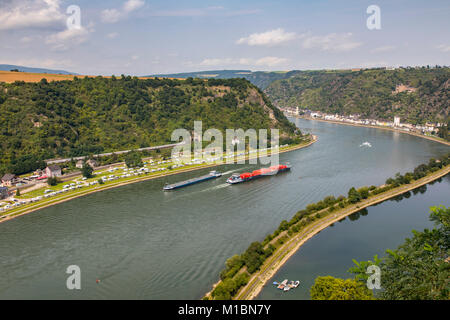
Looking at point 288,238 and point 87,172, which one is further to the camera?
point 87,172

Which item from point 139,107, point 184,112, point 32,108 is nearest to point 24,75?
point 32,108

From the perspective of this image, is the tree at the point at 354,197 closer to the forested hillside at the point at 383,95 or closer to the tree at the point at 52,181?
the tree at the point at 52,181

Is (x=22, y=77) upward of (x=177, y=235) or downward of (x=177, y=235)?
upward

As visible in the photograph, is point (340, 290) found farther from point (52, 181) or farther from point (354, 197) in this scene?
point (52, 181)

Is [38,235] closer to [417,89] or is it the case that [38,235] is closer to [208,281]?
[208,281]

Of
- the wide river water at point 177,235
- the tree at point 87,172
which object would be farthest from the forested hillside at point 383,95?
the tree at point 87,172

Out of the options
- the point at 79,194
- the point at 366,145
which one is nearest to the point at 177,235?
the point at 79,194

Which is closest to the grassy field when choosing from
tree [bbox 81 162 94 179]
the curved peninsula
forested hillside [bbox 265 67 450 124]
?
tree [bbox 81 162 94 179]
